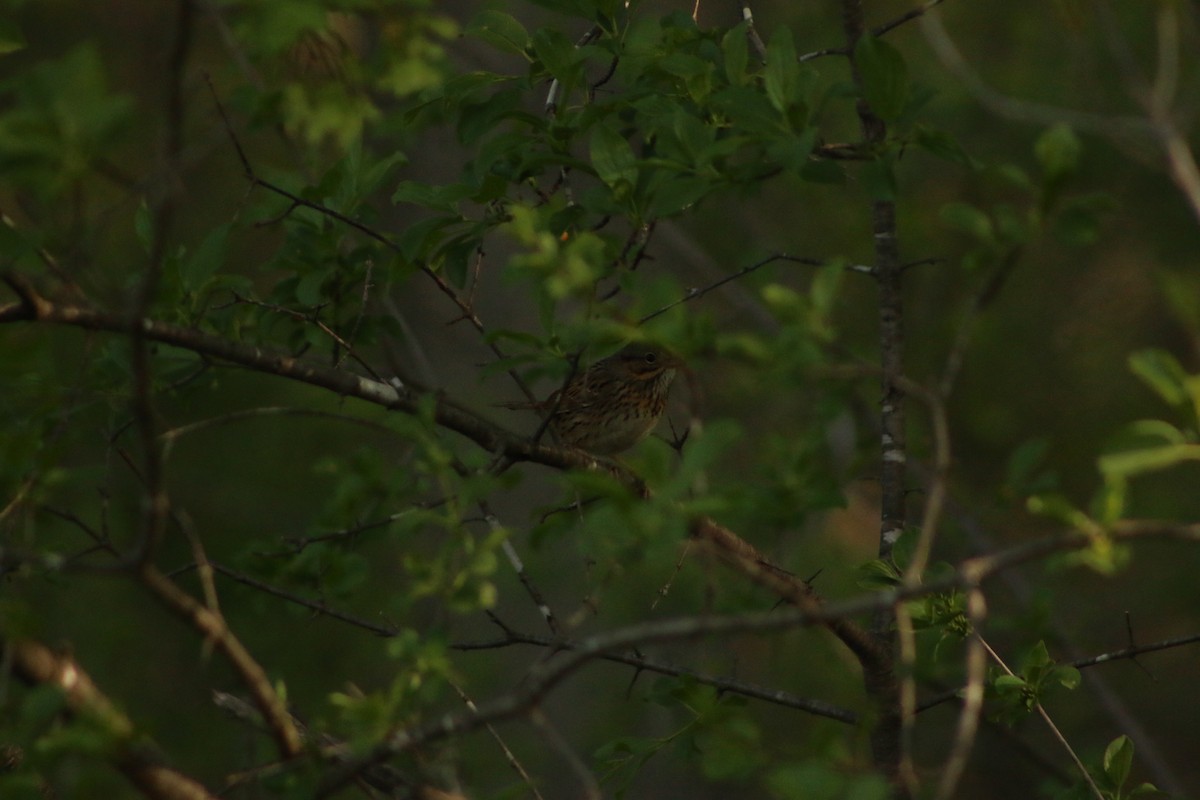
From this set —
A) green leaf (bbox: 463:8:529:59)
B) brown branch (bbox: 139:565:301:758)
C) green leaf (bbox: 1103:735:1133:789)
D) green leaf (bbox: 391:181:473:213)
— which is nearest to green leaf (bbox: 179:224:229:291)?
green leaf (bbox: 391:181:473:213)

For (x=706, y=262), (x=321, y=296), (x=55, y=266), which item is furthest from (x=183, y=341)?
(x=706, y=262)

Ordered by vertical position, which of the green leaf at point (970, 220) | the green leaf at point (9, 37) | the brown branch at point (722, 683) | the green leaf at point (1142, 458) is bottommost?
the brown branch at point (722, 683)

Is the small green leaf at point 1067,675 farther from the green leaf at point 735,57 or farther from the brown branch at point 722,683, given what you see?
the green leaf at point 735,57

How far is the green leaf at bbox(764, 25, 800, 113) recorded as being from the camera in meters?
2.90

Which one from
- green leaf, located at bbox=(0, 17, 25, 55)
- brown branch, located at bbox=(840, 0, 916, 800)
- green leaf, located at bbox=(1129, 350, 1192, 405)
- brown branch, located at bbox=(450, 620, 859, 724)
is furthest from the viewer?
brown branch, located at bbox=(840, 0, 916, 800)

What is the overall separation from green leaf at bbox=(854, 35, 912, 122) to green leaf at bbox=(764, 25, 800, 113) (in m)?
0.14

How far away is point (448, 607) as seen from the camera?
2.48 meters

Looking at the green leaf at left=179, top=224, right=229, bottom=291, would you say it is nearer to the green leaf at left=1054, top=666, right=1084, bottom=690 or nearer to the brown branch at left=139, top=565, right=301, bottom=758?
the brown branch at left=139, top=565, right=301, bottom=758

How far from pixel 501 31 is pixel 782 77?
40.4 inches

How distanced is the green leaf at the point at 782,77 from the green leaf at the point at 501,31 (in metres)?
0.91

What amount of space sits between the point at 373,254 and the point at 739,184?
1200mm

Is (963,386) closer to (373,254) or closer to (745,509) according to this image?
(373,254)

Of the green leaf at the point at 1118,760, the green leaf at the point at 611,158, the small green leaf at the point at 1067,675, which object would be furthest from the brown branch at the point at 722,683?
the green leaf at the point at 611,158

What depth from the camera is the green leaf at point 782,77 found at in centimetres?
290
